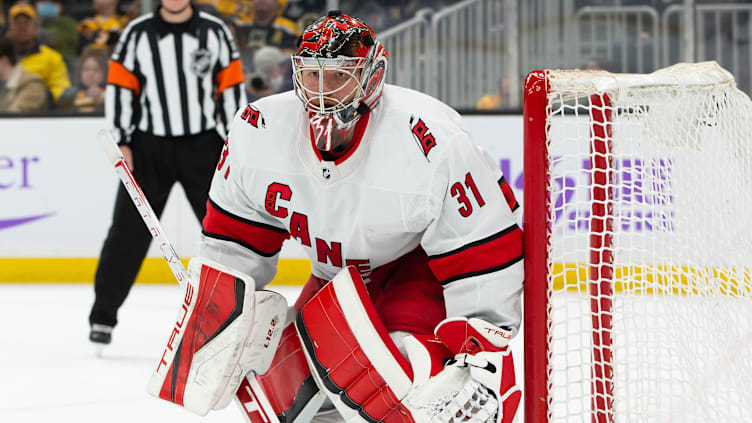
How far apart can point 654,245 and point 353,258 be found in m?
0.50

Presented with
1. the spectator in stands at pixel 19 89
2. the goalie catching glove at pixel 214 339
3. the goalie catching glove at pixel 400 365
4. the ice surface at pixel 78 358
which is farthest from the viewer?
the spectator in stands at pixel 19 89

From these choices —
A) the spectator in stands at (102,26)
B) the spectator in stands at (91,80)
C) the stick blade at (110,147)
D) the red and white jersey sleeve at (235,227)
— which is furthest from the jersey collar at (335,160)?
the spectator in stands at (102,26)

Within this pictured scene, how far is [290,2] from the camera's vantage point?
16.0ft

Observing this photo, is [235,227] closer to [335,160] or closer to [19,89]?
[335,160]

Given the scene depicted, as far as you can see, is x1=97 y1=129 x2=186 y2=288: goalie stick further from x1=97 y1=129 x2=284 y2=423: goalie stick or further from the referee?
the referee

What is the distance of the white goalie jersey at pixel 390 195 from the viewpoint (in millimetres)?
1402

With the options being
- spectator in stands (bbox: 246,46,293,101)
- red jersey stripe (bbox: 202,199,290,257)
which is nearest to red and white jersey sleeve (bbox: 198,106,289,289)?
red jersey stripe (bbox: 202,199,290,257)

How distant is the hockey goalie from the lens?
4.59 ft

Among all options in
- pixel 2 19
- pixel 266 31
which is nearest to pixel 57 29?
pixel 2 19

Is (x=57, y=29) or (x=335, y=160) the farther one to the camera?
(x=57, y=29)

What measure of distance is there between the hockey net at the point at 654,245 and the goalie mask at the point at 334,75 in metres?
0.26

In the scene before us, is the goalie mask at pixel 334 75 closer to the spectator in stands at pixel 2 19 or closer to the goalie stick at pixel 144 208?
the goalie stick at pixel 144 208

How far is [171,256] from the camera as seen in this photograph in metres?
1.62

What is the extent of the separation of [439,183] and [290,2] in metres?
3.70
